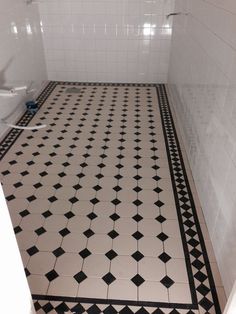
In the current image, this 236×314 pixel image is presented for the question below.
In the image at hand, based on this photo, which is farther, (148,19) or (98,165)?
(148,19)

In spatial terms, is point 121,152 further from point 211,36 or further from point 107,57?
point 107,57

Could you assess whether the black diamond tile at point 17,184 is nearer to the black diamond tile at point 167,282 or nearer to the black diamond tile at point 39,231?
the black diamond tile at point 39,231

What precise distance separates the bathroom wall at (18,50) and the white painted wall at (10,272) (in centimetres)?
373

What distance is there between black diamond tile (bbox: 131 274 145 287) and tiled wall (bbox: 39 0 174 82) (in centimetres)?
534

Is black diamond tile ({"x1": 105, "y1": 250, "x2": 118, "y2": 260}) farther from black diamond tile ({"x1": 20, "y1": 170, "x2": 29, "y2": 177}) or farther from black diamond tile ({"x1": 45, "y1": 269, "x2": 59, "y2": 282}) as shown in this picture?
black diamond tile ({"x1": 20, "y1": 170, "x2": 29, "y2": 177})

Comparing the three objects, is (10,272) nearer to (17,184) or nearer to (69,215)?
(69,215)

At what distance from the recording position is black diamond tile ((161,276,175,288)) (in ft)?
8.92

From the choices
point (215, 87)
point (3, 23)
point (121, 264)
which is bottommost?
point (121, 264)

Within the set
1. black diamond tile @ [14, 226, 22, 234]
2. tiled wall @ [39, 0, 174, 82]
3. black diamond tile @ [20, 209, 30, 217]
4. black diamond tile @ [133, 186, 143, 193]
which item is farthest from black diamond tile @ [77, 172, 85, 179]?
tiled wall @ [39, 0, 174, 82]

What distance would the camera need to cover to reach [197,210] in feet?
11.5

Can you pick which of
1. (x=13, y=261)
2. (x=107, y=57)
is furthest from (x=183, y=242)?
(x=107, y=57)

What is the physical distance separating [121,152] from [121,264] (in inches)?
80.4

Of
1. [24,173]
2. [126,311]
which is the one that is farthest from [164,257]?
[24,173]

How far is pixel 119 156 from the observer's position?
4.49 m
